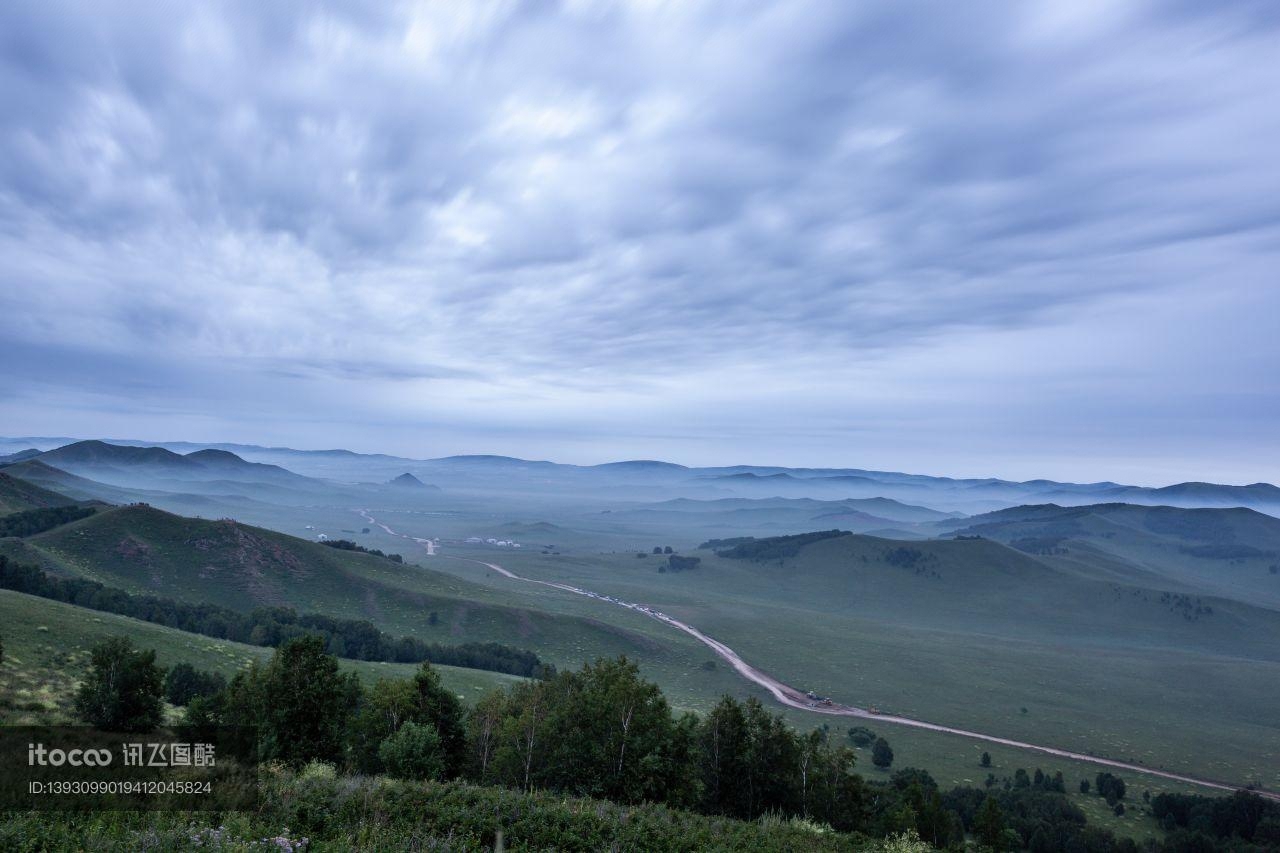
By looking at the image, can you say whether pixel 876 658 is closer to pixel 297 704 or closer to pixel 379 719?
pixel 379 719

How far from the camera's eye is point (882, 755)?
73.8 meters

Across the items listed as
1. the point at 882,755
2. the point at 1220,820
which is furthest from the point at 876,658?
the point at 1220,820

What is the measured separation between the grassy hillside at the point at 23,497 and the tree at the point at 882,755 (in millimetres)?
204181

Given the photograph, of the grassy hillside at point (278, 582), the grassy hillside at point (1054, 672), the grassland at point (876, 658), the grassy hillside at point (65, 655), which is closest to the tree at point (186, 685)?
the grassy hillside at point (65, 655)

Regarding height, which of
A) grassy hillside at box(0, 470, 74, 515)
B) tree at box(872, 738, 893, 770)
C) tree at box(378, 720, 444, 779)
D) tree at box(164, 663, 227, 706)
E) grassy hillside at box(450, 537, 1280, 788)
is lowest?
grassy hillside at box(450, 537, 1280, 788)

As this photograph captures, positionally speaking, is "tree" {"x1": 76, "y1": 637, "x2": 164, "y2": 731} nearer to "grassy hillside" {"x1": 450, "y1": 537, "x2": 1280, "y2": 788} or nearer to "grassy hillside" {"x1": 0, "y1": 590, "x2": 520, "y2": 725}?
"grassy hillside" {"x1": 0, "y1": 590, "x2": 520, "y2": 725}

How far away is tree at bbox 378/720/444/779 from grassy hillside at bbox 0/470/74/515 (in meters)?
190

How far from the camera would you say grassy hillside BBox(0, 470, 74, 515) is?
156m

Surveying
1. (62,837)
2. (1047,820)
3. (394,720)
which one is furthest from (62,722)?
(1047,820)

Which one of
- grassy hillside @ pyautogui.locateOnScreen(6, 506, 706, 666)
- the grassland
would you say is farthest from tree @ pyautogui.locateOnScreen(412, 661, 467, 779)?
grassy hillside @ pyautogui.locateOnScreen(6, 506, 706, 666)

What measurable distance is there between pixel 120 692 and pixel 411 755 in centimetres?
1387

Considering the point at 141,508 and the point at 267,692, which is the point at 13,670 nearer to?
the point at 267,692

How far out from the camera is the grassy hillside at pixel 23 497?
15562cm

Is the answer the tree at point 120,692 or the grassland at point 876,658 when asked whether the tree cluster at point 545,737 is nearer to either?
the tree at point 120,692
